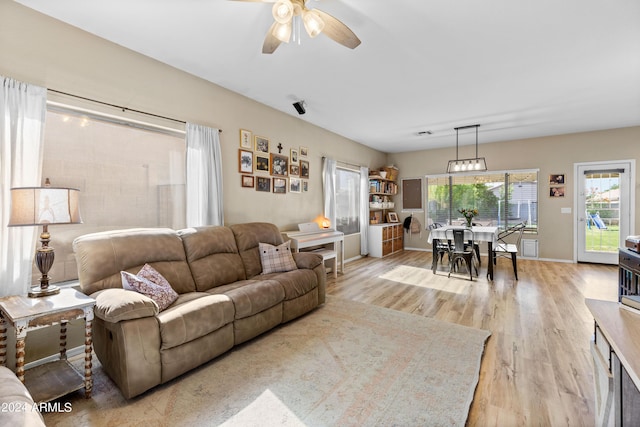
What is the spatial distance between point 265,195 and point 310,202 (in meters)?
1.14

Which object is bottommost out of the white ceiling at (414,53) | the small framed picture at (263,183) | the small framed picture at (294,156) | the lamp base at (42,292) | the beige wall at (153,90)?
the lamp base at (42,292)

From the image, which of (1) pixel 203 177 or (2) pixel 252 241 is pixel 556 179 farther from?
(1) pixel 203 177

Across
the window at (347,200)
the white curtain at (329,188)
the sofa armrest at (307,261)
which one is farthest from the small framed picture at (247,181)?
the window at (347,200)

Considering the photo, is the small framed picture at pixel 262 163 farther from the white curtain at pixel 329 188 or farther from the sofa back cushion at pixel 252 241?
the white curtain at pixel 329 188

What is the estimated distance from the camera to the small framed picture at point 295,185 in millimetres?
4701

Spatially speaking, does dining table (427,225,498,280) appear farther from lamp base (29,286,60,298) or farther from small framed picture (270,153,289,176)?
lamp base (29,286,60,298)

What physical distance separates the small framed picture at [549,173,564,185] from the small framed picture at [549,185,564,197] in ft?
0.32

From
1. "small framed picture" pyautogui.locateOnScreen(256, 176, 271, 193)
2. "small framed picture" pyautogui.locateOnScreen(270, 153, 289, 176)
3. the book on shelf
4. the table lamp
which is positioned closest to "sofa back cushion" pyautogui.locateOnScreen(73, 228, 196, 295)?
the table lamp

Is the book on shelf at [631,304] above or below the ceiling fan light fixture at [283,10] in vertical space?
below

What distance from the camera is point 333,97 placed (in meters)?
3.96

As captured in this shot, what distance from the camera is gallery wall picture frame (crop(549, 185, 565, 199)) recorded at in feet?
19.6

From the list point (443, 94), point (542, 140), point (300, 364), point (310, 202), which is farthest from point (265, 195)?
point (542, 140)

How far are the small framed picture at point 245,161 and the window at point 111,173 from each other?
0.75 meters

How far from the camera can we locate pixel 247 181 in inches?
154
